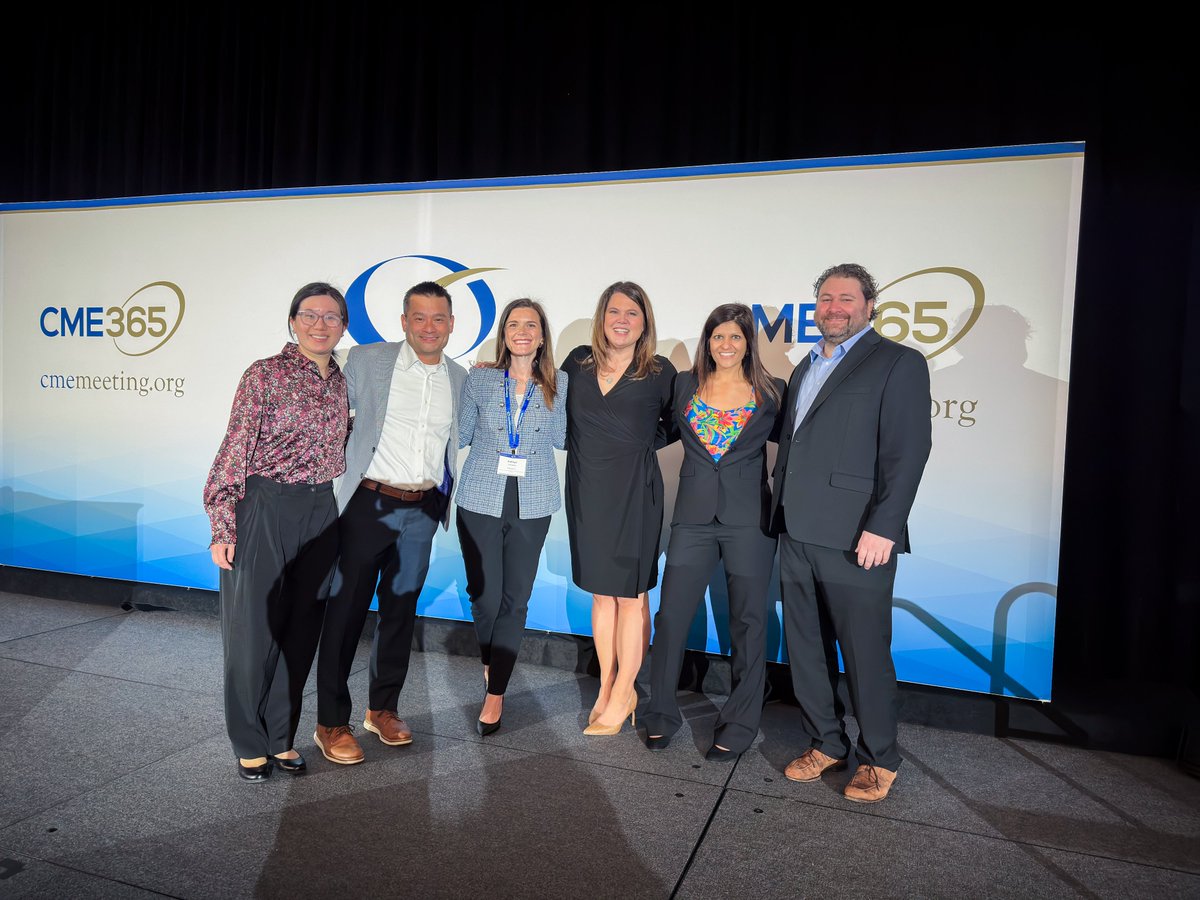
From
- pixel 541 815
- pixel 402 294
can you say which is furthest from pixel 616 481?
pixel 402 294

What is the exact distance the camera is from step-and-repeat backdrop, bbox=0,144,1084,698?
11.3ft

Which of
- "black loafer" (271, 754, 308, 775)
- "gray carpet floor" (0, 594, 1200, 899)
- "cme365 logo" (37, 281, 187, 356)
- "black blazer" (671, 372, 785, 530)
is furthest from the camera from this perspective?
"cme365 logo" (37, 281, 187, 356)

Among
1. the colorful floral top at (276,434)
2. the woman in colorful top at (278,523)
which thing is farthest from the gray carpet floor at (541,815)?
the colorful floral top at (276,434)

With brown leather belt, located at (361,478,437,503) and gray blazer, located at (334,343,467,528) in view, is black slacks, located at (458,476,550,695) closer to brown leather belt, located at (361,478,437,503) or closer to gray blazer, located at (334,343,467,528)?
brown leather belt, located at (361,478,437,503)

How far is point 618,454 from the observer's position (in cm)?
317

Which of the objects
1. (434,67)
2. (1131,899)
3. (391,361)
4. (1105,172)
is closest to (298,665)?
(391,361)

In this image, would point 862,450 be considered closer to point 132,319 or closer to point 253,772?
point 253,772

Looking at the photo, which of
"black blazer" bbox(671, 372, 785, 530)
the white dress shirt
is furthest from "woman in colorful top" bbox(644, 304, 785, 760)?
the white dress shirt

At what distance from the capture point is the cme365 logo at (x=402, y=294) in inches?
168

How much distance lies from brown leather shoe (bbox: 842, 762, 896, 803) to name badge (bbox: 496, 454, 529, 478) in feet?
5.06

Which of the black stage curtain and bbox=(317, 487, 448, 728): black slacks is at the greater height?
the black stage curtain

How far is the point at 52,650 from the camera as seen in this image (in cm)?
412

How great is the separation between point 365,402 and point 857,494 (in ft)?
5.55

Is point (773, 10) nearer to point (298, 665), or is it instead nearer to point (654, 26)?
point (654, 26)
